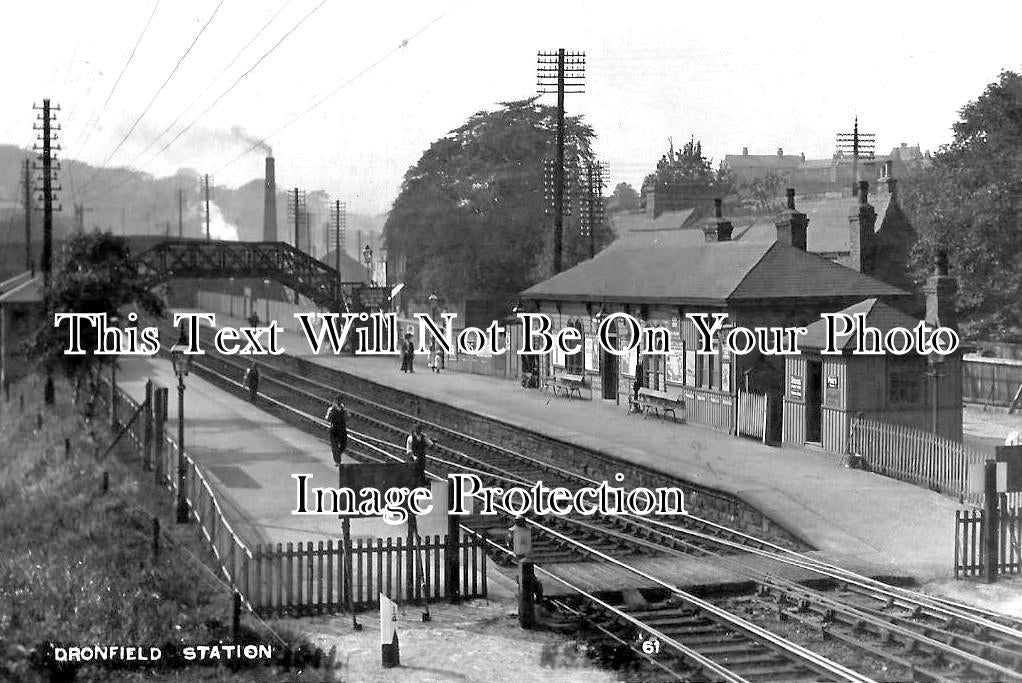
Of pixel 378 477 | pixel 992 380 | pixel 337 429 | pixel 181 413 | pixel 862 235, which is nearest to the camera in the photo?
pixel 378 477

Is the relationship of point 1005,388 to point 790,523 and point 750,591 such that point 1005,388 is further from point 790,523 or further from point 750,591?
point 750,591

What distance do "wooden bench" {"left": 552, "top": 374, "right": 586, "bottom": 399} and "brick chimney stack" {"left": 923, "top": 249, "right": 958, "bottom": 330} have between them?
12200 mm

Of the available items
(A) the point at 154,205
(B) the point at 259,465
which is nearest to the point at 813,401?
(B) the point at 259,465

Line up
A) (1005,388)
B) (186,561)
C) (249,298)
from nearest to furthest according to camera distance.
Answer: (186,561), (1005,388), (249,298)

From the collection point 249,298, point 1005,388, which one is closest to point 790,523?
point 1005,388

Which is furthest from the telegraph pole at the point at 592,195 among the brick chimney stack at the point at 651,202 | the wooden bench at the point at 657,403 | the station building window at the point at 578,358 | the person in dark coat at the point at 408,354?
the brick chimney stack at the point at 651,202

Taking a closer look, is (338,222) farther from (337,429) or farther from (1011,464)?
(1011,464)

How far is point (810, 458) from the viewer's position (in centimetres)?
2328

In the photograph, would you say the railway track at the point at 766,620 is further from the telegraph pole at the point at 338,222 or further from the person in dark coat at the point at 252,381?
the telegraph pole at the point at 338,222

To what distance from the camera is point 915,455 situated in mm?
20797

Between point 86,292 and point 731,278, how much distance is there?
1679cm

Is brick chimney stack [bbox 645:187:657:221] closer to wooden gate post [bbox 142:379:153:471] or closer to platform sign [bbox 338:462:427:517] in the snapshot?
wooden gate post [bbox 142:379:153:471]

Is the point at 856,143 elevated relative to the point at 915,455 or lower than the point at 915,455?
elevated

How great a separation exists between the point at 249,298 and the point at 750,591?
65.5m
